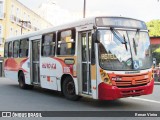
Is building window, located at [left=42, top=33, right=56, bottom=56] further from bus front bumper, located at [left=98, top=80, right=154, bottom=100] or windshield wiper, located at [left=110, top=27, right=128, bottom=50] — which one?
bus front bumper, located at [left=98, top=80, right=154, bottom=100]

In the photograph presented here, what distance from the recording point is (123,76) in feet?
36.7

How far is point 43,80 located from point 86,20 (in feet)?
14.0

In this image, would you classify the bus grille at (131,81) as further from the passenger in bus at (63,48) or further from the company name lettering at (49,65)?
the company name lettering at (49,65)

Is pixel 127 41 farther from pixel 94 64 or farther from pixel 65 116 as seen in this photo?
pixel 65 116

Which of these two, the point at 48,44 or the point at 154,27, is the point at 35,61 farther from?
the point at 154,27

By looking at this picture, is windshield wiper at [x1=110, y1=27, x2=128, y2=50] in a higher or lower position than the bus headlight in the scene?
higher

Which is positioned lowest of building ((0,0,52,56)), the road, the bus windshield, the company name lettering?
the road

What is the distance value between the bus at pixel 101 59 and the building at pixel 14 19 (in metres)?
35.7

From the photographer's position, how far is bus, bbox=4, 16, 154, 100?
11.2 metres

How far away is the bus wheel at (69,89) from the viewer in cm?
1302

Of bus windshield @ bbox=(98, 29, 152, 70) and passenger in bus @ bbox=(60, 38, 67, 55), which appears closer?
bus windshield @ bbox=(98, 29, 152, 70)

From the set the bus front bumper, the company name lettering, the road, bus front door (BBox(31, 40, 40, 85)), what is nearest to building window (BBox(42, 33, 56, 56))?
the company name lettering

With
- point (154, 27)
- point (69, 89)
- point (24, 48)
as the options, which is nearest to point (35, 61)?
point (24, 48)

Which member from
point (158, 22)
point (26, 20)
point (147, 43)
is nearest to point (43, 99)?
point (147, 43)
